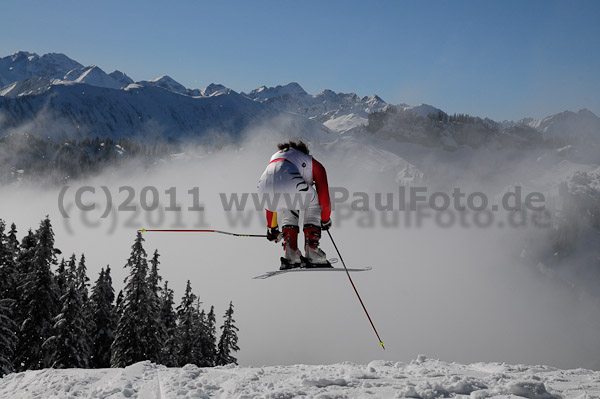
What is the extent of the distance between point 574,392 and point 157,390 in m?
6.35

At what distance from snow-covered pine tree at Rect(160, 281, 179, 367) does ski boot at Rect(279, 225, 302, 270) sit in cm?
2030

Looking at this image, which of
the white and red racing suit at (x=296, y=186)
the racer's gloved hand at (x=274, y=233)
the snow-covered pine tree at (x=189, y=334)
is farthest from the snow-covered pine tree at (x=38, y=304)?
the white and red racing suit at (x=296, y=186)

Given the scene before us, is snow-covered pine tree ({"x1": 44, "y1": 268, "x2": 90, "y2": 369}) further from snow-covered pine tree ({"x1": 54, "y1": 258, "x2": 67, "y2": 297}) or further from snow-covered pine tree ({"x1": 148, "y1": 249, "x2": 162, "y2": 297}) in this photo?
snow-covered pine tree ({"x1": 148, "y1": 249, "x2": 162, "y2": 297})

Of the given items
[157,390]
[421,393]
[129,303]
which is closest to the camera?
[421,393]

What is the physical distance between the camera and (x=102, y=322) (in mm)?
29969

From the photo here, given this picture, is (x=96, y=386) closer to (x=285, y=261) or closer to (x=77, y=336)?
(x=285, y=261)

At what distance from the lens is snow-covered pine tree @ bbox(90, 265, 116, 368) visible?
29.5 metres

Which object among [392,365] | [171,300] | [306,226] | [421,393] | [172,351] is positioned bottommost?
[172,351]

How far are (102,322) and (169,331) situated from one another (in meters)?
4.59

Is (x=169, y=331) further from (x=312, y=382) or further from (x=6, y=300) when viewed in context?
(x=312, y=382)

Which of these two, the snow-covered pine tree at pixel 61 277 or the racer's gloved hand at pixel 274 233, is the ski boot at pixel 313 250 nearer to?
the racer's gloved hand at pixel 274 233

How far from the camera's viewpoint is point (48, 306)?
955 inches

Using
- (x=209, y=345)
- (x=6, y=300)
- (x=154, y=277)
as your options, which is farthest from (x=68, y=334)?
(x=209, y=345)

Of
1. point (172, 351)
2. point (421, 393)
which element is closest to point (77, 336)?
point (172, 351)
